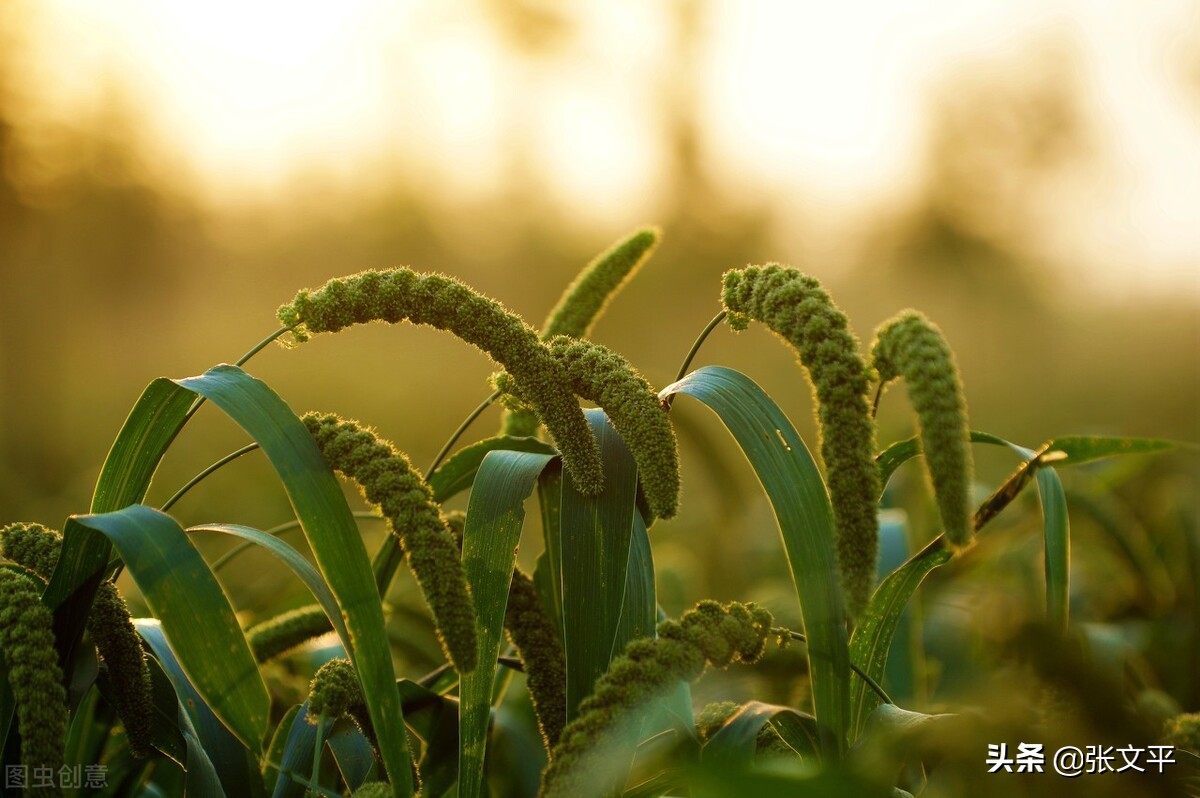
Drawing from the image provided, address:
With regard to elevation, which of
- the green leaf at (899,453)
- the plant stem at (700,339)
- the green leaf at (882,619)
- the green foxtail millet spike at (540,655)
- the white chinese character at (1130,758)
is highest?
the plant stem at (700,339)

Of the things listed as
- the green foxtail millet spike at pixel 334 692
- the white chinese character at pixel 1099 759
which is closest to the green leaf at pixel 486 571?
the green foxtail millet spike at pixel 334 692

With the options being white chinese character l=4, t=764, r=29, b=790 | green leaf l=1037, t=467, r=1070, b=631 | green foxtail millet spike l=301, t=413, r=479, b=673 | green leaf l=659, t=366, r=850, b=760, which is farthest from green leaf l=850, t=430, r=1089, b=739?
white chinese character l=4, t=764, r=29, b=790

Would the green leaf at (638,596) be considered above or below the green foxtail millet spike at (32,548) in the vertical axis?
above

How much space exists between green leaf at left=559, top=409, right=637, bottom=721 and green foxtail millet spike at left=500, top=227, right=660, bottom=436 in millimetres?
316

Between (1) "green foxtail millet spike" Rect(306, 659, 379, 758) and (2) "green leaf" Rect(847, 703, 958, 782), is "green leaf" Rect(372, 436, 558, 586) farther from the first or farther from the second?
(2) "green leaf" Rect(847, 703, 958, 782)

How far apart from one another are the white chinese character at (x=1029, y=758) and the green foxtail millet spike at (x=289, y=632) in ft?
3.03

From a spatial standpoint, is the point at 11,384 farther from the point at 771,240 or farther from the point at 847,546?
the point at 771,240

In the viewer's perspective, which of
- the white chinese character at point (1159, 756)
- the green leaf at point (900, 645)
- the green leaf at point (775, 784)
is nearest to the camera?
the green leaf at point (775, 784)

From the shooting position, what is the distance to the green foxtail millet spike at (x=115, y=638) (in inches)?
39.7

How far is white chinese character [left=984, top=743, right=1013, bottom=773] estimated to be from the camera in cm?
72

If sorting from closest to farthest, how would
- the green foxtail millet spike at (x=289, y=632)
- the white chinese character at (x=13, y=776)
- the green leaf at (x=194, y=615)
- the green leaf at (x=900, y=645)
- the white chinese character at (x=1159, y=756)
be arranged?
1. the white chinese character at (x=1159, y=756)
2. the green leaf at (x=194, y=615)
3. the white chinese character at (x=13, y=776)
4. the green foxtail millet spike at (x=289, y=632)
5. the green leaf at (x=900, y=645)

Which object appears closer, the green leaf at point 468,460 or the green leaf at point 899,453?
the green leaf at point 899,453

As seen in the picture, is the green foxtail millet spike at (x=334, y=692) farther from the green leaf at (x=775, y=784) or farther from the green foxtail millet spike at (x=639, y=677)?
the green leaf at (x=775, y=784)

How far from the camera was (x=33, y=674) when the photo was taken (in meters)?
0.88
